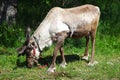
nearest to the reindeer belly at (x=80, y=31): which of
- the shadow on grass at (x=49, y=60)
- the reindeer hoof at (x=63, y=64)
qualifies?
the reindeer hoof at (x=63, y=64)

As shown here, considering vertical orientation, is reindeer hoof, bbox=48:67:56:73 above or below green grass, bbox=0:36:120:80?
above

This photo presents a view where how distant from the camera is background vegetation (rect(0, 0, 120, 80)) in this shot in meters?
9.66

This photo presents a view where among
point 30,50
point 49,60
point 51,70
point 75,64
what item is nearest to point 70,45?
point 49,60

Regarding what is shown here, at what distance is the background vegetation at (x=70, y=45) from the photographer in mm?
9664

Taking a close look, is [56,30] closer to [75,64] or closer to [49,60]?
[75,64]

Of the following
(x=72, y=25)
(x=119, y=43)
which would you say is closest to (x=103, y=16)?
(x=119, y=43)

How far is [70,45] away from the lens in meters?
12.5

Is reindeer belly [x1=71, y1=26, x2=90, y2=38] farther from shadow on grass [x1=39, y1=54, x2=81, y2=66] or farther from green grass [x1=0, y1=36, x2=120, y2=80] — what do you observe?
shadow on grass [x1=39, y1=54, x2=81, y2=66]

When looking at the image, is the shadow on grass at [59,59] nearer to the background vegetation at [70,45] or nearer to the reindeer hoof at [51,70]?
the background vegetation at [70,45]

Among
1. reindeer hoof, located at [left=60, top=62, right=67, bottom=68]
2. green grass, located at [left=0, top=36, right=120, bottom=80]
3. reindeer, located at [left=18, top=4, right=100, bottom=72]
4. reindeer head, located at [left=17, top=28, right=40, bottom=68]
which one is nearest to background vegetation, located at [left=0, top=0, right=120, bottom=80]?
green grass, located at [left=0, top=36, right=120, bottom=80]

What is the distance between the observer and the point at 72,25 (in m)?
10.2

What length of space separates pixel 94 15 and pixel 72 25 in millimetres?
916

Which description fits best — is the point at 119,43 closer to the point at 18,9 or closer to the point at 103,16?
the point at 103,16

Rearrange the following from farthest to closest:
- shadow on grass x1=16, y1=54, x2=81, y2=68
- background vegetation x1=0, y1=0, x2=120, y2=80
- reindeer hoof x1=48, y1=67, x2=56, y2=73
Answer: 1. shadow on grass x1=16, y1=54, x2=81, y2=68
2. reindeer hoof x1=48, y1=67, x2=56, y2=73
3. background vegetation x1=0, y1=0, x2=120, y2=80
